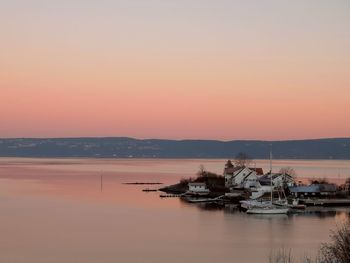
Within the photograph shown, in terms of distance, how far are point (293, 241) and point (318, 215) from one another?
5.45 metres

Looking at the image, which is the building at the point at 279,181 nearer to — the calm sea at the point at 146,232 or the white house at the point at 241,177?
the white house at the point at 241,177

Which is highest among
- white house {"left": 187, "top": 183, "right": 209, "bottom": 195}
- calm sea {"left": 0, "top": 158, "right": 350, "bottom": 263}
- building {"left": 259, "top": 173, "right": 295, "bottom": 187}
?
building {"left": 259, "top": 173, "right": 295, "bottom": 187}

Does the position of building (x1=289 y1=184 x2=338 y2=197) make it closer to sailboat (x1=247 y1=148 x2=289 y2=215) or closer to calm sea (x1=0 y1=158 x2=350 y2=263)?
calm sea (x1=0 y1=158 x2=350 y2=263)

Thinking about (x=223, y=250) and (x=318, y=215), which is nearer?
(x=223, y=250)

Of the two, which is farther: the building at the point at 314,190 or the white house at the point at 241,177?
the white house at the point at 241,177

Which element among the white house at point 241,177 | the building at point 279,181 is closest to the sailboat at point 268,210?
the building at point 279,181

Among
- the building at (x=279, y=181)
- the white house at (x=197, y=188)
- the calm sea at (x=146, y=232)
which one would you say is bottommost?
the calm sea at (x=146, y=232)

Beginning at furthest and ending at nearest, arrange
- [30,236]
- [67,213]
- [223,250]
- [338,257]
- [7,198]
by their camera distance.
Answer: [7,198] → [67,213] → [30,236] → [223,250] → [338,257]

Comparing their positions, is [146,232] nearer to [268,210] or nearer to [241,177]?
[268,210]

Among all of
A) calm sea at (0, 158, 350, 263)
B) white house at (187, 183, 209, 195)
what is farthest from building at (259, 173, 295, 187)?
calm sea at (0, 158, 350, 263)

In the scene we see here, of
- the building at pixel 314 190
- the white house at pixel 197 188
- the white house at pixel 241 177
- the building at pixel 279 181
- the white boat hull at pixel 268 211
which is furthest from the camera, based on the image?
the white house at pixel 197 188

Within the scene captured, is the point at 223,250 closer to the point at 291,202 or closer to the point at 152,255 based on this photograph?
the point at 152,255

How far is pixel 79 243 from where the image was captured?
12.0 metres

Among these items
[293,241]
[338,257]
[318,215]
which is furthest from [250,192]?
[338,257]
